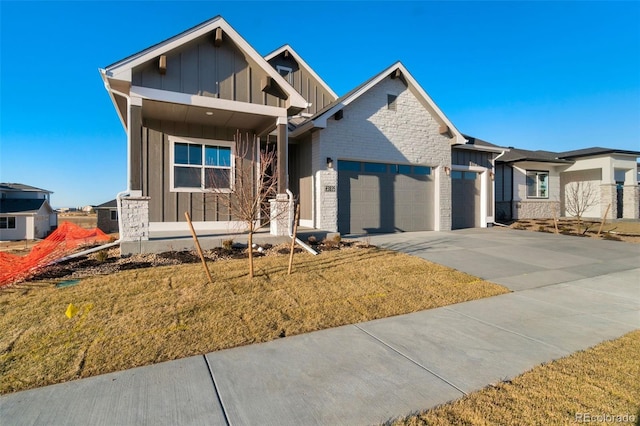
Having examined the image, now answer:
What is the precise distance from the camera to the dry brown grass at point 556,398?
7.73 ft

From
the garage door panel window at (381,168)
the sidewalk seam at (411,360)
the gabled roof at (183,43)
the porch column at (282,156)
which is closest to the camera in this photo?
the sidewalk seam at (411,360)

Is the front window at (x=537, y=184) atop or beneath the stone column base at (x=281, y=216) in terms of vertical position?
atop

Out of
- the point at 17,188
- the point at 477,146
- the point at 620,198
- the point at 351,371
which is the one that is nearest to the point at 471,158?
the point at 477,146

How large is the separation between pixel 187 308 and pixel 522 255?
28.2ft

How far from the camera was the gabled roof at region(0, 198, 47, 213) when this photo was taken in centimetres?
3498

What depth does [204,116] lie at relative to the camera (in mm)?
9281

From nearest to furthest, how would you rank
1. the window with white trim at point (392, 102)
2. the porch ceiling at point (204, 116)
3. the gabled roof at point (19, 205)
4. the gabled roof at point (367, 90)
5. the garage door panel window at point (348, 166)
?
the porch ceiling at point (204, 116)
the gabled roof at point (367, 90)
the garage door panel window at point (348, 166)
the window with white trim at point (392, 102)
the gabled roof at point (19, 205)

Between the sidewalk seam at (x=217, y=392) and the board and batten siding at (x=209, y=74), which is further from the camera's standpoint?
the board and batten siding at (x=209, y=74)

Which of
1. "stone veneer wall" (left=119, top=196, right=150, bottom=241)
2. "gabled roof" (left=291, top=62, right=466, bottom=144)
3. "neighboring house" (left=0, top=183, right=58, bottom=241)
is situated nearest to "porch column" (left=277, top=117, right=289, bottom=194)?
"gabled roof" (left=291, top=62, right=466, bottom=144)

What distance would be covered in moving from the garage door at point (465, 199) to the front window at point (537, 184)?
6410mm

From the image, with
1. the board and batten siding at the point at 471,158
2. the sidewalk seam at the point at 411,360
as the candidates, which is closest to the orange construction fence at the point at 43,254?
the sidewalk seam at the point at 411,360

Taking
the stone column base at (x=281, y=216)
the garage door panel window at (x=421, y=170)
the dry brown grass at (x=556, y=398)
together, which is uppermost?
the garage door panel window at (x=421, y=170)

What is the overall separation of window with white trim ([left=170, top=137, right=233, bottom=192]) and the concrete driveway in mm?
5534

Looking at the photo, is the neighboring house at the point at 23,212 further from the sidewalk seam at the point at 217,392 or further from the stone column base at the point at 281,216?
the sidewalk seam at the point at 217,392
